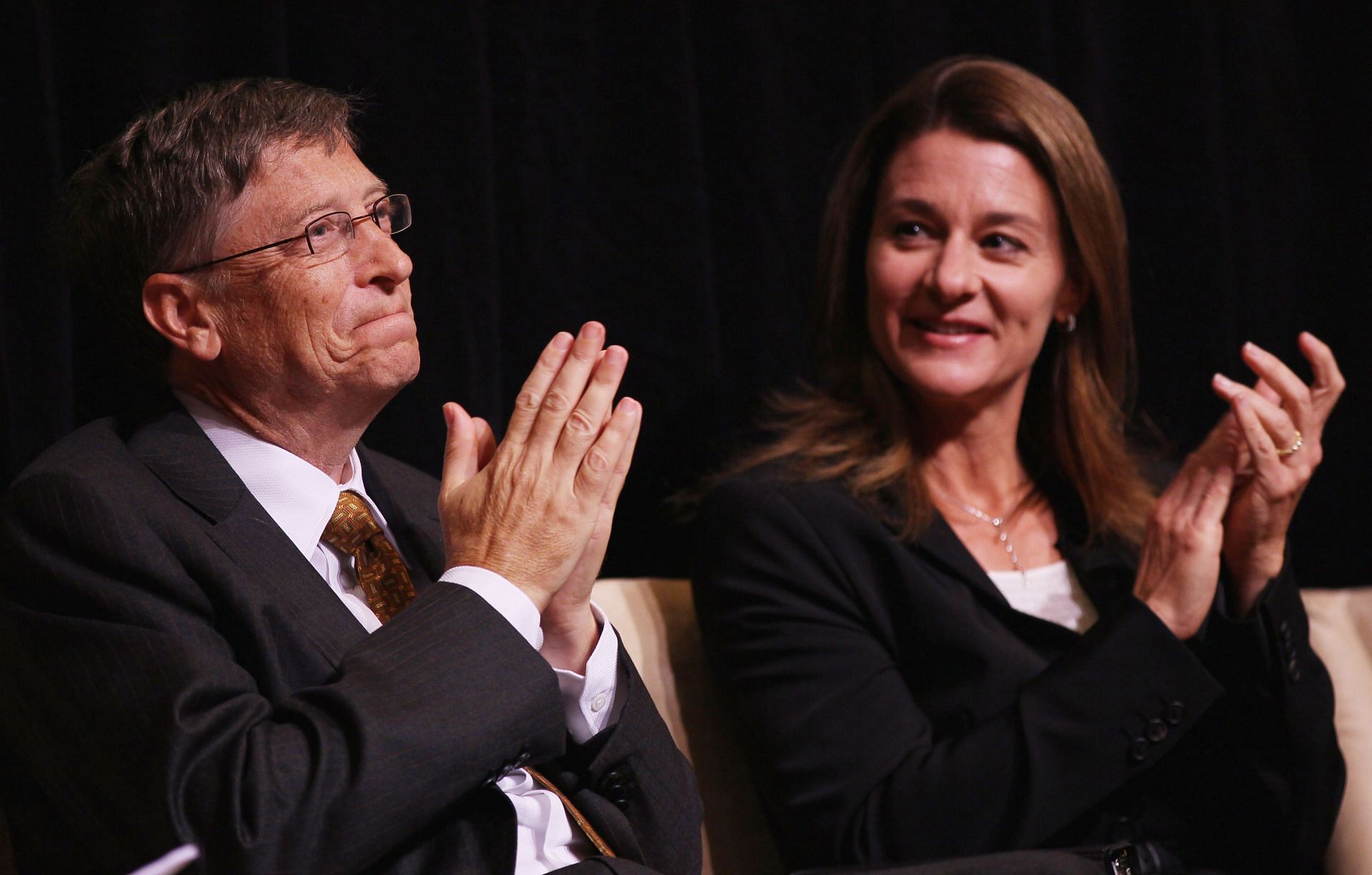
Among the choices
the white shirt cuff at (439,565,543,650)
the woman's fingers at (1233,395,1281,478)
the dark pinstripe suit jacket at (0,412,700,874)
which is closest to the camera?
the dark pinstripe suit jacket at (0,412,700,874)

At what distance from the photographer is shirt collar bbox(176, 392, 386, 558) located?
146cm

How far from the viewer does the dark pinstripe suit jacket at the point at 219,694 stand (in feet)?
3.87

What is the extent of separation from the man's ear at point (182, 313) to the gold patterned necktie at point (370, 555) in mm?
214

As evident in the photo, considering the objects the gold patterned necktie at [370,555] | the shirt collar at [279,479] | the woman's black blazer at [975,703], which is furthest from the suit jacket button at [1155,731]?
the shirt collar at [279,479]

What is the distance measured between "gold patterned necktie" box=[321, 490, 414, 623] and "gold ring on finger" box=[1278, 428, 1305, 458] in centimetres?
120

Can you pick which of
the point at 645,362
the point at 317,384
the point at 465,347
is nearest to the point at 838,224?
the point at 645,362

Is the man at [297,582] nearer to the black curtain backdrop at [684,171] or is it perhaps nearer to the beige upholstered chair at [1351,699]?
the black curtain backdrop at [684,171]

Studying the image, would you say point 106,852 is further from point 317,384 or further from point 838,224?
point 838,224

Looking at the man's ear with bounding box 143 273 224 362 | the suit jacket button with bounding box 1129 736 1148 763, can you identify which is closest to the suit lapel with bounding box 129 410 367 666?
the man's ear with bounding box 143 273 224 362

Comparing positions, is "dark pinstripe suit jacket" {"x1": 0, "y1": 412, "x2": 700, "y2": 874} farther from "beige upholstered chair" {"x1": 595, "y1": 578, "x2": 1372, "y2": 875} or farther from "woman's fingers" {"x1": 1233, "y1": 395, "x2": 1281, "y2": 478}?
"woman's fingers" {"x1": 1233, "y1": 395, "x2": 1281, "y2": 478}

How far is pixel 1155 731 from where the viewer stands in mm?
1762

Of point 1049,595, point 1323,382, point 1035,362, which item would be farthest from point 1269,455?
point 1035,362

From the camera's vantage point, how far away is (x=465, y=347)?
2094mm

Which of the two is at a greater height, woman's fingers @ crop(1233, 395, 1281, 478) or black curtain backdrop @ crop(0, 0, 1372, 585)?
black curtain backdrop @ crop(0, 0, 1372, 585)
